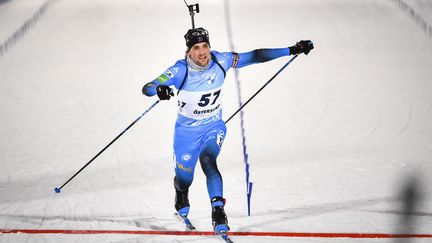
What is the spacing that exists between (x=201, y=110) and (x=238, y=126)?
9.81 ft

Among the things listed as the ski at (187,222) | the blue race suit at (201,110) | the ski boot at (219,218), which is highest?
the blue race suit at (201,110)

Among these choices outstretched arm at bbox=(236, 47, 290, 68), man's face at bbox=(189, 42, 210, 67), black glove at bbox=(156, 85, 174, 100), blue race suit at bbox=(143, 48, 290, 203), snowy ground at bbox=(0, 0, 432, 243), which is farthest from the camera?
snowy ground at bbox=(0, 0, 432, 243)

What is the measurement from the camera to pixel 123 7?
13.5 m

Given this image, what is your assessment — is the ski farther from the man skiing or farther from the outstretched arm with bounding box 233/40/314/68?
the outstretched arm with bounding box 233/40/314/68

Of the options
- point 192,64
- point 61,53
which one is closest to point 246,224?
point 192,64

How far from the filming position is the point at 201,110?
3.65m

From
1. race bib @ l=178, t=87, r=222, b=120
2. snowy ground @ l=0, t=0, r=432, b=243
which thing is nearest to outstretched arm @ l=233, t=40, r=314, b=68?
race bib @ l=178, t=87, r=222, b=120

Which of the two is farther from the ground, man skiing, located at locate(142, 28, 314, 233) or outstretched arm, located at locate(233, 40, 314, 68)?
outstretched arm, located at locate(233, 40, 314, 68)

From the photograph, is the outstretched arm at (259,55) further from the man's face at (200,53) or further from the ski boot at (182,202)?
the ski boot at (182,202)

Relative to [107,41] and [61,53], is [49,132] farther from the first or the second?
[107,41]

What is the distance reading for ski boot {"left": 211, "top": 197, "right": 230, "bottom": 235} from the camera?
3506 millimetres

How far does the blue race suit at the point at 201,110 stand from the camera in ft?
11.6

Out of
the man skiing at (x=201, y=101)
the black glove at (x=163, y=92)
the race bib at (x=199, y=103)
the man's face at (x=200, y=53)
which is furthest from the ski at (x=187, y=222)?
the man's face at (x=200, y=53)

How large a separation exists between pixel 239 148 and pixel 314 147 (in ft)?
3.45
